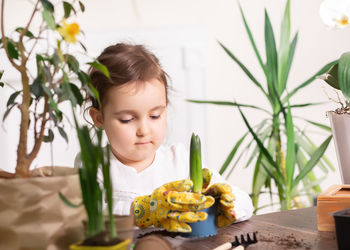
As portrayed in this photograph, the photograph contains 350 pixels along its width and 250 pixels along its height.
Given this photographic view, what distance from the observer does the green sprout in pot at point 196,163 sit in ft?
2.89

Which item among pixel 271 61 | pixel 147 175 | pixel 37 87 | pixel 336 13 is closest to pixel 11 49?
pixel 37 87

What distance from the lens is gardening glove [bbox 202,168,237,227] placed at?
0.93 m

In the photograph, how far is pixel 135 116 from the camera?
1.37 m

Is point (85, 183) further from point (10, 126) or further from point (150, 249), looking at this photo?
point (10, 126)

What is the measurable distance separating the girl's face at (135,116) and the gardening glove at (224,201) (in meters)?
0.45

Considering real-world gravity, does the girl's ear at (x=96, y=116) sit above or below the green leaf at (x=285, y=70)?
below

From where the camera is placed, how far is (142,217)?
3.43ft

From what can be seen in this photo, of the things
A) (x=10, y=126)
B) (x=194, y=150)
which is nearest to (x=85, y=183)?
(x=194, y=150)

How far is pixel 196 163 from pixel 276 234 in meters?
0.28

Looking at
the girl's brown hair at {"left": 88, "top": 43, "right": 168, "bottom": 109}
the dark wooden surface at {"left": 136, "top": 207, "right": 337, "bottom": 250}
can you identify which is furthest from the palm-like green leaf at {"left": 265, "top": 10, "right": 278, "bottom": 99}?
the dark wooden surface at {"left": 136, "top": 207, "right": 337, "bottom": 250}

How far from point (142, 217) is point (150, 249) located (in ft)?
1.10

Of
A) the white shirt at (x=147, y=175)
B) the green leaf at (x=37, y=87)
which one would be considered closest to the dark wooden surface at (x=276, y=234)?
the white shirt at (x=147, y=175)

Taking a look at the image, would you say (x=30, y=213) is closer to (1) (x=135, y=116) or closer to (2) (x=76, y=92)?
(2) (x=76, y=92)

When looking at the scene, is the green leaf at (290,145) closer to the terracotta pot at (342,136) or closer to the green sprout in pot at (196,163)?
the terracotta pot at (342,136)
